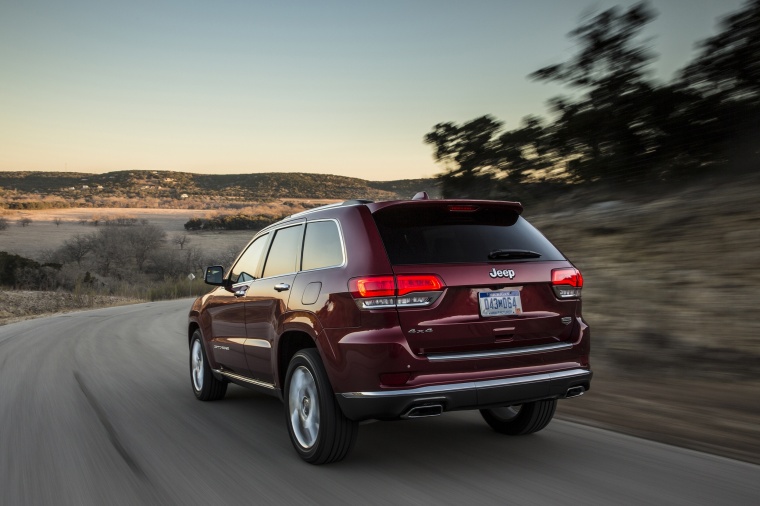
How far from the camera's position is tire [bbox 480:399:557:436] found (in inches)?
215

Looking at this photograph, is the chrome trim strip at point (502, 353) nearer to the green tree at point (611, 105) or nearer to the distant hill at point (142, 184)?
the green tree at point (611, 105)

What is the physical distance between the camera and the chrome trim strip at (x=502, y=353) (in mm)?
4355

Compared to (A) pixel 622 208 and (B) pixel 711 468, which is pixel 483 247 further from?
(A) pixel 622 208

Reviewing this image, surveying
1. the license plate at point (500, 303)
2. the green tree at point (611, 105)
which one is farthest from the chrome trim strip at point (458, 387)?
the green tree at point (611, 105)

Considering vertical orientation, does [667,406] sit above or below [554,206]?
below

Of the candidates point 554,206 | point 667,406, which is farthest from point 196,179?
point 667,406

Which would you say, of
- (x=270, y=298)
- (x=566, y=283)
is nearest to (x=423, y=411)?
(x=566, y=283)

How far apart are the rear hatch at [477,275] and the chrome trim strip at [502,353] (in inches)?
1.1

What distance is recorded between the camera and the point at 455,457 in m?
5.01

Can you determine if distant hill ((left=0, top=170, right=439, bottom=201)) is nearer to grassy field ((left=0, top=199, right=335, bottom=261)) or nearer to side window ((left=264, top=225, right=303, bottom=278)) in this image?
grassy field ((left=0, top=199, right=335, bottom=261))

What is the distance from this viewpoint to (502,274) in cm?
458

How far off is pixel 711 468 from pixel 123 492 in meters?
3.67

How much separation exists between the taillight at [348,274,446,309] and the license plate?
12.2 inches

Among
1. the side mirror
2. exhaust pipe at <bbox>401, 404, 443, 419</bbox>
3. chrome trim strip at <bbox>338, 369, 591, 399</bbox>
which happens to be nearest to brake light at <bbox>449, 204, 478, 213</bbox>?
chrome trim strip at <bbox>338, 369, 591, 399</bbox>
